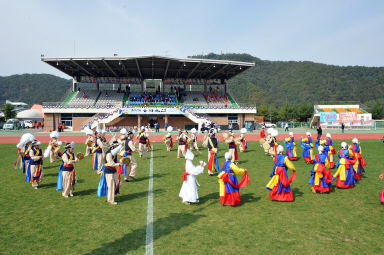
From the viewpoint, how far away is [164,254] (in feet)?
16.2

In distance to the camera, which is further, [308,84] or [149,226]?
[308,84]

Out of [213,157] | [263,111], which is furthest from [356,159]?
[263,111]

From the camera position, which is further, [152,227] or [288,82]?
[288,82]

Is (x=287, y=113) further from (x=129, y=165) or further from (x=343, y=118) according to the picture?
(x=129, y=165)

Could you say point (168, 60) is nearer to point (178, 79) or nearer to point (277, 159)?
point (178, 79)

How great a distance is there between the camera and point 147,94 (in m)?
46.6

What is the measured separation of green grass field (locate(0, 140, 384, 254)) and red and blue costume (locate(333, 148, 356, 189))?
322 mm

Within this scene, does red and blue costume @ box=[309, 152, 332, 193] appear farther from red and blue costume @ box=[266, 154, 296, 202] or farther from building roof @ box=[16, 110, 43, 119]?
building roof @ box=[16, 110, 43, 119]

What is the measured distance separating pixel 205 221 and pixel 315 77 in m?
128

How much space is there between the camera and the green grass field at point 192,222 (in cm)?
521

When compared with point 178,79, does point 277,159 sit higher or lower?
lower

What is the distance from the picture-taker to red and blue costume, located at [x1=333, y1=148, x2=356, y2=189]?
9.32 meters

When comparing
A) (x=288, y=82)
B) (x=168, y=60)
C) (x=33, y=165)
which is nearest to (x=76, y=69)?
(x=168, y=60)

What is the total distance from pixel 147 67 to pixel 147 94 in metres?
5.32
